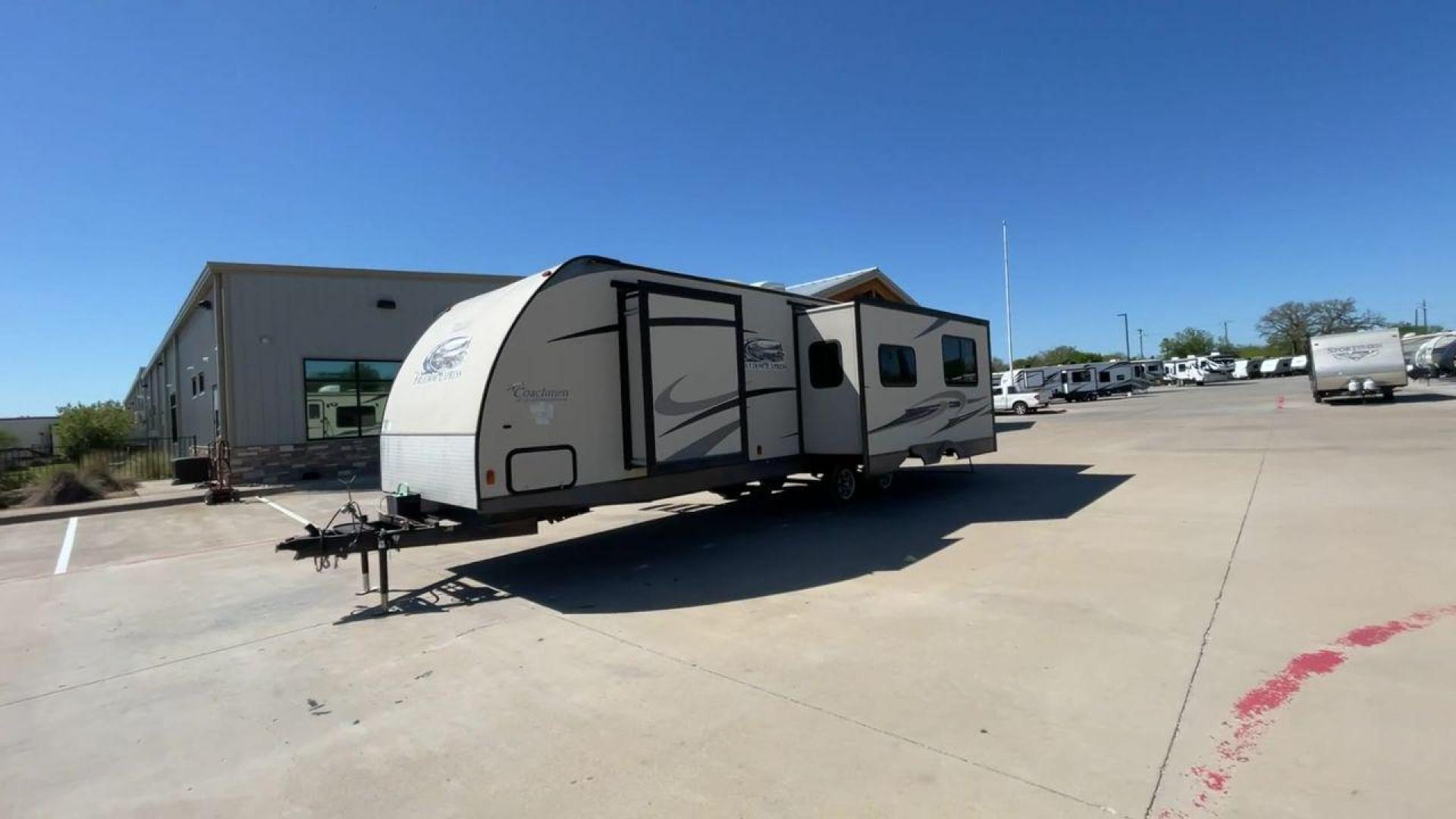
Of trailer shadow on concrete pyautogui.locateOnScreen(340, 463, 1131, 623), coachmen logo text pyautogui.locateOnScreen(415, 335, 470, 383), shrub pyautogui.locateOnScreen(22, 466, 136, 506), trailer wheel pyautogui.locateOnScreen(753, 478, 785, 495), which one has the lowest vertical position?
trailer shadow on concrete pyautogui.locateOnScreen(340, 463, 1131, 623)

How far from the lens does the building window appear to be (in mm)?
18453

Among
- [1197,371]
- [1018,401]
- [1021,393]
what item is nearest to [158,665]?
[1018,401]

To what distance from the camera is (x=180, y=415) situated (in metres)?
28.4

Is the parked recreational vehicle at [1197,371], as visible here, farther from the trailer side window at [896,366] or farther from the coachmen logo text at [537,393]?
the coachmen logo text at [537,393]

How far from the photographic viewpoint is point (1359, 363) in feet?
87.3

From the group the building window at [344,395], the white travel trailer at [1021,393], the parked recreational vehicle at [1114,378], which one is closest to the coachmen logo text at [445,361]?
Answer: the building window at [344,395]

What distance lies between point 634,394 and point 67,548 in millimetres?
9744

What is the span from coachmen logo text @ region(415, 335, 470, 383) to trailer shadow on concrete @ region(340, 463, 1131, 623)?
2.12 m

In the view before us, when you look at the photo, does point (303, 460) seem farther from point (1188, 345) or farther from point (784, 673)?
point (1188, 345)

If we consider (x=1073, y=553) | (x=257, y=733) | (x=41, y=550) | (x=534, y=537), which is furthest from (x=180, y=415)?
(x=1073, y=553)

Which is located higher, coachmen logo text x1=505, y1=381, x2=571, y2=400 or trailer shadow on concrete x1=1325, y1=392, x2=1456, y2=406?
coachmen logo text x1=505, y1=381, x2=571, y2=400

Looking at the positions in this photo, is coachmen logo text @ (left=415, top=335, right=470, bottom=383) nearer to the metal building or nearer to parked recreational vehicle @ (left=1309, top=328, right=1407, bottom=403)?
the metal building

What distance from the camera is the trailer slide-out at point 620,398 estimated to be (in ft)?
21.5

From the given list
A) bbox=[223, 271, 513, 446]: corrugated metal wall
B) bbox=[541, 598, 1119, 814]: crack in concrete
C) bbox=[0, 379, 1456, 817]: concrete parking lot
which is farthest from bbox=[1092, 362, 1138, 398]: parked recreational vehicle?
bbox=[541, 598, 1119, 814]: crack in concrete
